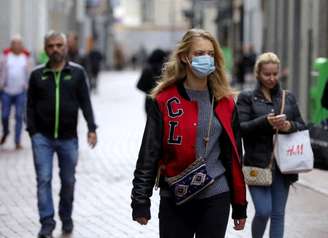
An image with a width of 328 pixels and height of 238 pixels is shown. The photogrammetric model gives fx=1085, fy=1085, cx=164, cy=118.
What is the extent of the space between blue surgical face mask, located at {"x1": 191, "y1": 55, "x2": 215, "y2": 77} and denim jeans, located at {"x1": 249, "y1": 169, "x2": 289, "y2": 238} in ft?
7.74

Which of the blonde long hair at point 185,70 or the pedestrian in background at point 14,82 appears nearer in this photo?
the blonde long hair at point 185,70

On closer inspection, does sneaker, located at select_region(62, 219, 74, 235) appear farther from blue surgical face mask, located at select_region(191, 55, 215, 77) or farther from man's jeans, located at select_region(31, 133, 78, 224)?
blue surgical face mask, located at select_region(191, 55, 215, 77)

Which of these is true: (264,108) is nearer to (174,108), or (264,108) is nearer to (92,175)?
(174,108)

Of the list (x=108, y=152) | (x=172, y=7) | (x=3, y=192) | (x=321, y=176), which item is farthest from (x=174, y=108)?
(x=172, y=7)

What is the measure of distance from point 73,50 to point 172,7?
270 ft

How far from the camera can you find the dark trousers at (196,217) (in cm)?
598

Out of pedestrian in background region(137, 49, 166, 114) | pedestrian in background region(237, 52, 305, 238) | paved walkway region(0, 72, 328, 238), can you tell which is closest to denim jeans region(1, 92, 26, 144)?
paved walkway region(0, 72, 328, 238)

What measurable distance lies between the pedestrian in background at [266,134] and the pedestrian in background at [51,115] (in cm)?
195

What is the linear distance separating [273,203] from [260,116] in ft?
2.23

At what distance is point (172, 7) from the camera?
333 ft

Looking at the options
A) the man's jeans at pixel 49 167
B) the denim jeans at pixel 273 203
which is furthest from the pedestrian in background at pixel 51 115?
the denim jeans at pixel 273 203

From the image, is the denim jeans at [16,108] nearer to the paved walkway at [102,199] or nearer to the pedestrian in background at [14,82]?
the pedestrian in background at [14,82]

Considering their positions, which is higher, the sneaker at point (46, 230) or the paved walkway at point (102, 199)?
the sneaker at point (46, 230)

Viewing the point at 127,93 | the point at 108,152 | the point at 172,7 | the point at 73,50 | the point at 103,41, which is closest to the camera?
the point at 108,152
